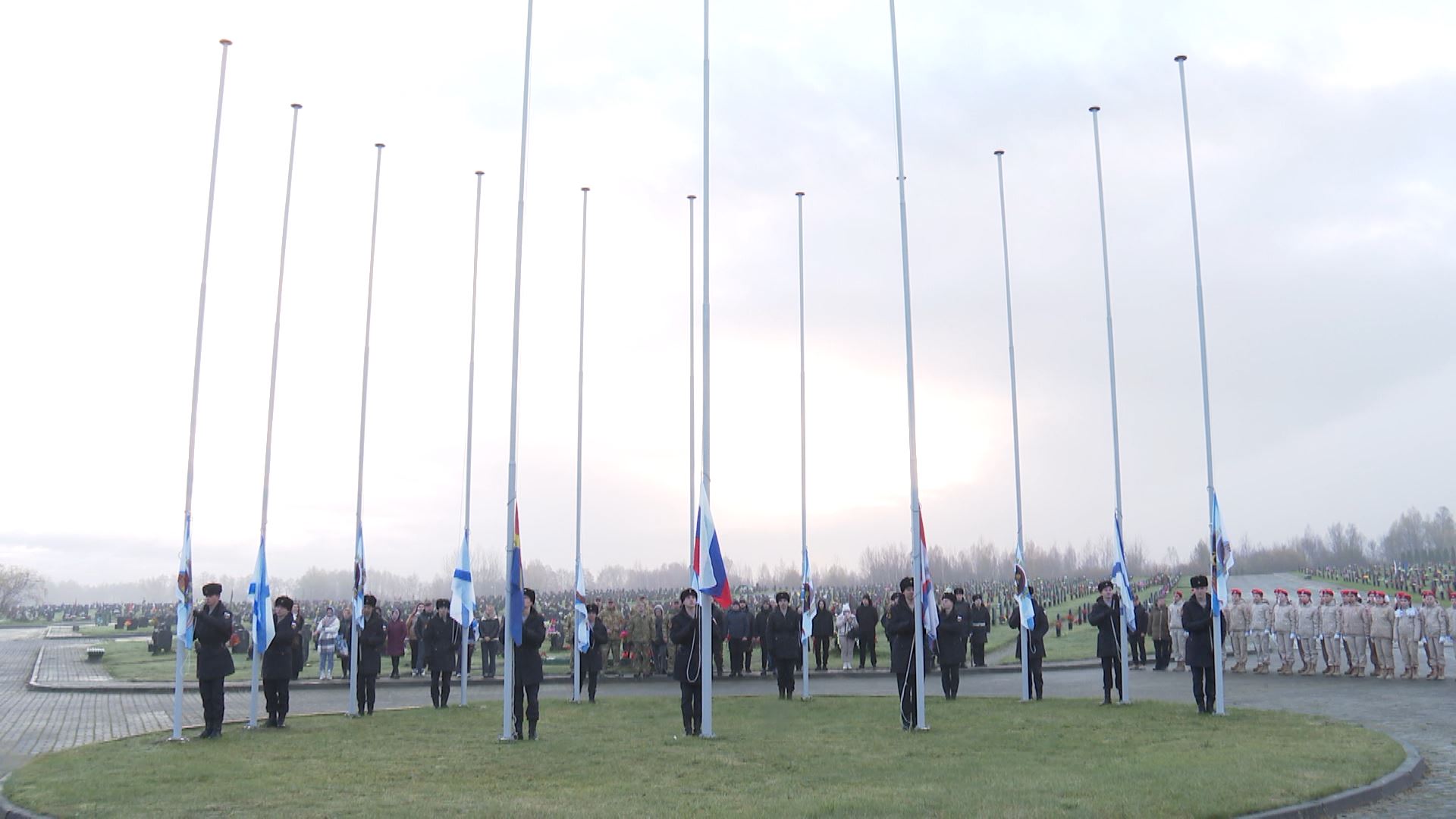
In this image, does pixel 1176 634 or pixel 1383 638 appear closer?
pixel 1383 638

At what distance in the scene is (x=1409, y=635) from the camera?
25328mm

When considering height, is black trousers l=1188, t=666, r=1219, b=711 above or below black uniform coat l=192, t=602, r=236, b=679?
below

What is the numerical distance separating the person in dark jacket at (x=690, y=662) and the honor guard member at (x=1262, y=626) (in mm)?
18184

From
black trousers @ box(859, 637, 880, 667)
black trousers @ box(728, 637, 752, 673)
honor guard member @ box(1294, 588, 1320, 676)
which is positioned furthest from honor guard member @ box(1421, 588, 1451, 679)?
black trousers @ box(728, 637, 752, 673)

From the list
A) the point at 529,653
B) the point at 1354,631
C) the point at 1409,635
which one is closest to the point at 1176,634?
the point at 1354,631

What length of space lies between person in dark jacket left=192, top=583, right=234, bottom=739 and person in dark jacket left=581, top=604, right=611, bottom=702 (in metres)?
7.84

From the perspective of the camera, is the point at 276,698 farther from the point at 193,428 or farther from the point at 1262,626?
the point at 1262,626

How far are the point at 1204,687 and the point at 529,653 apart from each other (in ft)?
36.8

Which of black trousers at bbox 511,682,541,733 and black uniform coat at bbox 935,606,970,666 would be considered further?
black uniform coat at bbox 935,606,970,666

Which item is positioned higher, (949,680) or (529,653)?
(529,653)

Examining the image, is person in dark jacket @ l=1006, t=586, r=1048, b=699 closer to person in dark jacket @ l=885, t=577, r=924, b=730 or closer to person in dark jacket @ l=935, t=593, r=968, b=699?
person in dark jacket @ l=935, t=593, r=968, b=699

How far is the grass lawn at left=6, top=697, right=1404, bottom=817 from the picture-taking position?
35.4 feet

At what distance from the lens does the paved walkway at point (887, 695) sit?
50.8 ft

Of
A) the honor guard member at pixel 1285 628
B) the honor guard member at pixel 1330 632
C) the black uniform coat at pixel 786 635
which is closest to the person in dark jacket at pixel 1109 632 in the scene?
the black uniform coat at pixel 786 635
